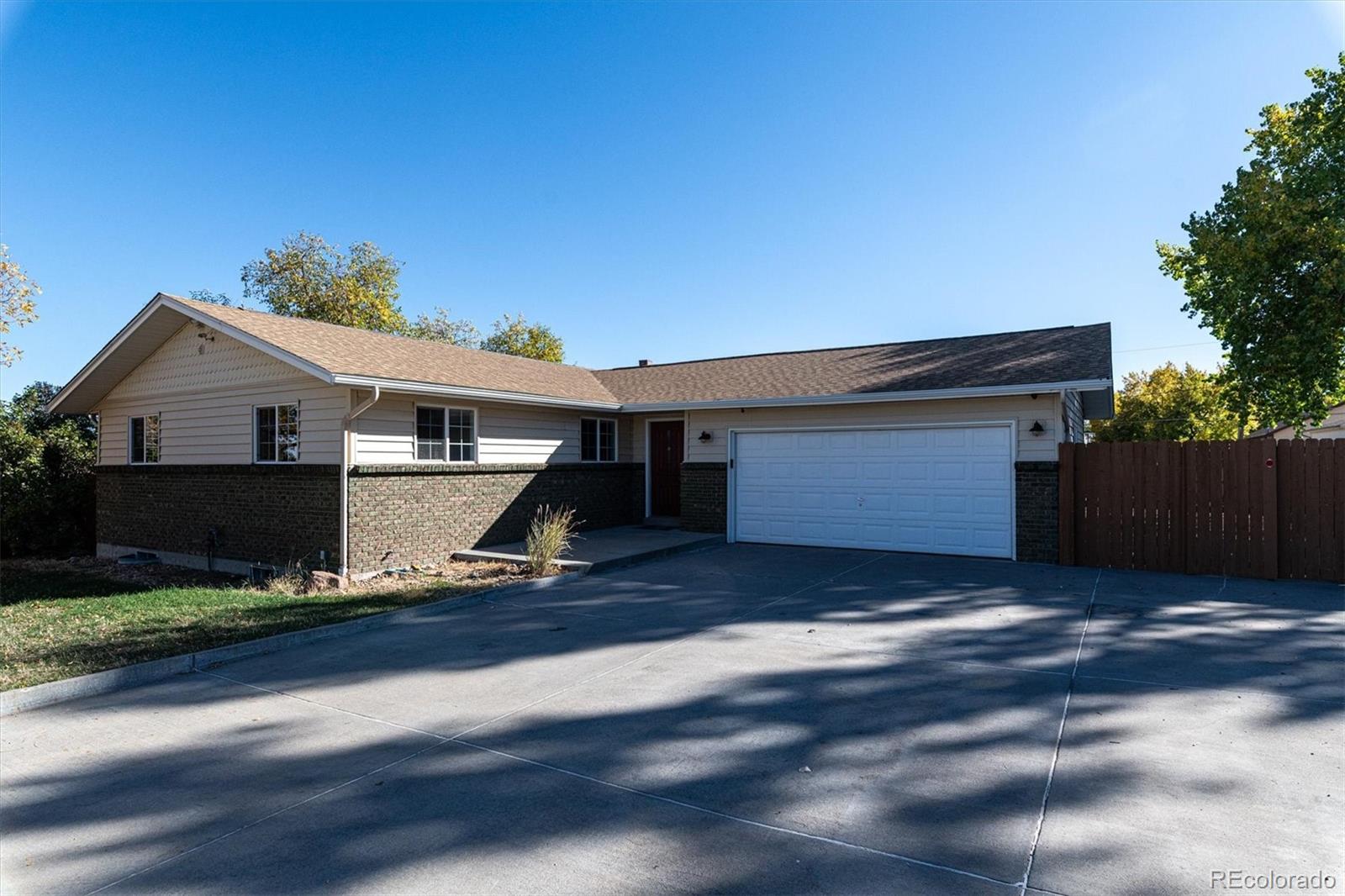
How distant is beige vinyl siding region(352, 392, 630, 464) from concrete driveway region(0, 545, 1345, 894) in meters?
4.77

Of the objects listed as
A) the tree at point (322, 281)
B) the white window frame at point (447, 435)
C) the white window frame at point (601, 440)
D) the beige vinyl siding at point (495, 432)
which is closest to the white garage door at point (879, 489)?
the white window frame at point (601, 440)

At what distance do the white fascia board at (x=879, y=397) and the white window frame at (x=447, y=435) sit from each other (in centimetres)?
358

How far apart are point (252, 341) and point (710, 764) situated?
10.4 m

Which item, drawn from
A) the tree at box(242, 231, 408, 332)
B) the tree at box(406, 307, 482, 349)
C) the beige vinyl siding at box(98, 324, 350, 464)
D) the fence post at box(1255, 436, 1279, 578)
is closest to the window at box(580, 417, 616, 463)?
the beige vinyl siding at box(98, 324, 350, 464)

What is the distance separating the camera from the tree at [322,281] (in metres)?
30.9

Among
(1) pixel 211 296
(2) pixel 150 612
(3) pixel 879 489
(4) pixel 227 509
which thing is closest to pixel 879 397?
(3) pixel 879 489

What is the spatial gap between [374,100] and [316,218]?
628 inches

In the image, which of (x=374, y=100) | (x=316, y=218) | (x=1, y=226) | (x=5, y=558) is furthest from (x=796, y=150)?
(x=316, y=218)

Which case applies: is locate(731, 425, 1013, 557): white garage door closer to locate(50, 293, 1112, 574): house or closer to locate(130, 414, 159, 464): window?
locate(50, 293, 1112, 574): house

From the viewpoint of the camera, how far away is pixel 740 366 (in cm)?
1709

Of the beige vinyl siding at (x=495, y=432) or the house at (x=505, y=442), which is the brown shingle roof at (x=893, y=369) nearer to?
the house at (x=505, y=442)

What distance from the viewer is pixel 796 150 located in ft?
46.4

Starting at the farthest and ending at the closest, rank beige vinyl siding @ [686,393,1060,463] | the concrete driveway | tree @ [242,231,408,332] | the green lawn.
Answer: tree @ [242,231,408,332], beige vinyl siding @ [686,393,1060,463], the green lawn, the concrete driveway

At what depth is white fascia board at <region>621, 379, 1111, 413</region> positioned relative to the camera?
10727mm
